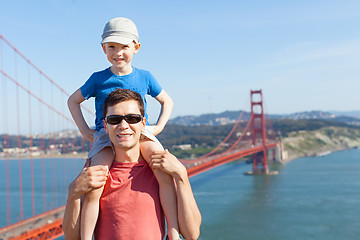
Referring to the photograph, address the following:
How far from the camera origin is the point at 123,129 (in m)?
1.25

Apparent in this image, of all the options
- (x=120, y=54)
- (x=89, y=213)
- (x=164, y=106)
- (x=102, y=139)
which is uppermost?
(x=120, y=54)

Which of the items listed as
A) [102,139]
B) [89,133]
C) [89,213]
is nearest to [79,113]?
[89,133]

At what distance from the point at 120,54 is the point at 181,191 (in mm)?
484

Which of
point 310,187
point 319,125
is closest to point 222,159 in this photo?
point 310,187

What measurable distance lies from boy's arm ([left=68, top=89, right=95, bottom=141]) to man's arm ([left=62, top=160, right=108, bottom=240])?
0.21 m

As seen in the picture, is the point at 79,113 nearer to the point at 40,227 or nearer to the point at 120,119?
the point at 120,119

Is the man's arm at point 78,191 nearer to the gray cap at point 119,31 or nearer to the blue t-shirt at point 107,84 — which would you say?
the blue t-shirt at point 107,84

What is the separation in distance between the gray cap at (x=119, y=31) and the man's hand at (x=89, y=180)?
40 centimetres

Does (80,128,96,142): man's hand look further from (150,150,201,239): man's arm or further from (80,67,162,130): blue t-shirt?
(150,150,201,239): man's arm

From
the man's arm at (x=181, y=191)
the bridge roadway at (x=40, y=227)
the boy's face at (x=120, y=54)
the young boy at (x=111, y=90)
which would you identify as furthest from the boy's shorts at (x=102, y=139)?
the bridge roadway at (x=40, y=227)

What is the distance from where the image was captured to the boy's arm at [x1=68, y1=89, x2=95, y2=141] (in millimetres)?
1463

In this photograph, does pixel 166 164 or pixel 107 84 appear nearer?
pixel 166 164

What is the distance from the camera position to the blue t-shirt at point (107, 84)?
140 centimetres

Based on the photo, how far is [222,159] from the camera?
21312 mm
